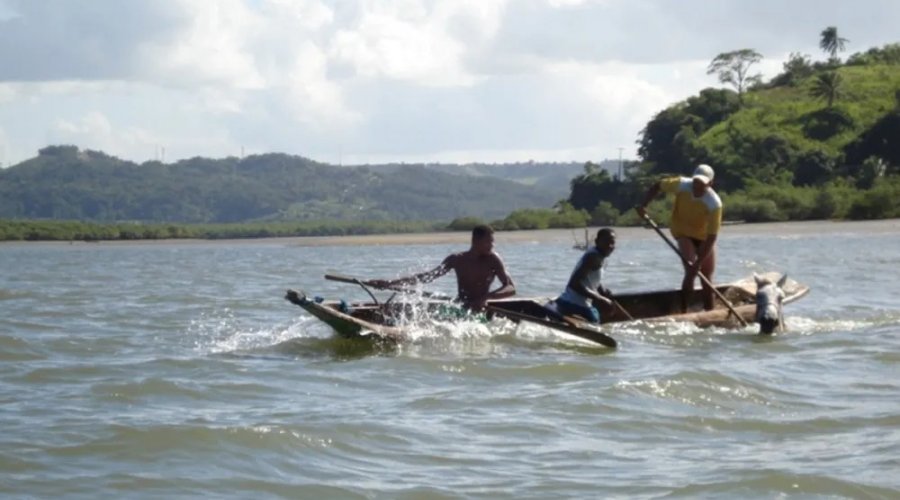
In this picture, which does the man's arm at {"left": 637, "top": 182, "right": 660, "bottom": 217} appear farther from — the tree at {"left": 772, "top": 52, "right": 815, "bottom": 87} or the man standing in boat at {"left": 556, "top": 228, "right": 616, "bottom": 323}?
the tree at {"left": 772, "top": 52, "right": 815, "bottom": 87}

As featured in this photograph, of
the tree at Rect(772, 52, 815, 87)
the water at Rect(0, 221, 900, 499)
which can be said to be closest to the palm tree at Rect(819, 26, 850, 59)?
the tree at Rect(772, 52, 815, 87)

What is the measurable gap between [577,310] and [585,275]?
39 centimetres

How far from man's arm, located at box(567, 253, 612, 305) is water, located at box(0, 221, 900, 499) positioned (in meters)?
0.55

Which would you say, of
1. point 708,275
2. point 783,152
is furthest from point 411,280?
point 783,152

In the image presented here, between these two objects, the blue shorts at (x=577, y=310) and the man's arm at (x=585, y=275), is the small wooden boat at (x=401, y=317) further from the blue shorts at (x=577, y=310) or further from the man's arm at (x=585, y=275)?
the man's arm at (x=585, y=275)

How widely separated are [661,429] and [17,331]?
9.79 meters

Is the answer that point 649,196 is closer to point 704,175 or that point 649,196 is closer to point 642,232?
point 704,175

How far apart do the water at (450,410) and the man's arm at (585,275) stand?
0.55 m

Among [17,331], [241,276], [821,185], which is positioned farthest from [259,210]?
[17,331]

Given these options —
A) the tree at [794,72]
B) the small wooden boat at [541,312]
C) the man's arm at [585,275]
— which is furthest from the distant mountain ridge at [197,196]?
the man's arm at [585,275]

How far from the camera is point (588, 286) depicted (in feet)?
46.4

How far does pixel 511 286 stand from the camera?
13625 mm

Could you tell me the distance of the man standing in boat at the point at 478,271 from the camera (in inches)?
531

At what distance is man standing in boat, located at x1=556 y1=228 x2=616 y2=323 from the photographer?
13.8 metres
